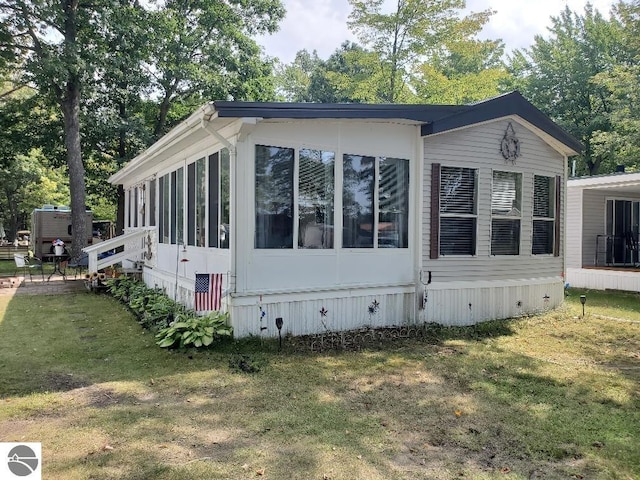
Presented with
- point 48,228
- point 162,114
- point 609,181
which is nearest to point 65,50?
point 162,114

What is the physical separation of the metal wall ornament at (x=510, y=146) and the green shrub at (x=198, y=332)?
17.3 feet

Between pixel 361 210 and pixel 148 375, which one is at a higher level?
pixel 361 210

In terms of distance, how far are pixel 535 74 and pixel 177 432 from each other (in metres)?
28.6

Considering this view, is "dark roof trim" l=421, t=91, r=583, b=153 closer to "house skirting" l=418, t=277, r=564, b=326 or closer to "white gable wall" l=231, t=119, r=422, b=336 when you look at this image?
"white gable wall" l=231, t=119, r=422, b=336

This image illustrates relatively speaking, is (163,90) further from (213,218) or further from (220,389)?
(220,389)

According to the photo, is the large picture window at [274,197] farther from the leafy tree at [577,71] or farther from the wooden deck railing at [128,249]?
the leafy tree at [577,71]

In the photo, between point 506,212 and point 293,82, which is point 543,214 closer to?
point 506,212

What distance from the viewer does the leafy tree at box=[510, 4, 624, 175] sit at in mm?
24016

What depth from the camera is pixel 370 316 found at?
6.98 meters

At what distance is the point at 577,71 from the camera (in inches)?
974

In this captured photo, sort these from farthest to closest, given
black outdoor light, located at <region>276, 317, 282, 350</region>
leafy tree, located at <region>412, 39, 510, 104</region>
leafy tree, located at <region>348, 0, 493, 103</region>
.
A: leafy tree, located at <region>412, 39, 510, 104</region> < leafy tree, located at <region>348, 0, 493, 103</region> < black outdoor light, located at <region>276, 317, 282, 350</region>

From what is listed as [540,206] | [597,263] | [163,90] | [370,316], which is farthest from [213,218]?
[163,90]

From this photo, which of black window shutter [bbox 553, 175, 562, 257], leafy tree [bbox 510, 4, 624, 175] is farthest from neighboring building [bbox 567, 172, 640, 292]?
leafy tree [bbox 510, 4, 624, 175]

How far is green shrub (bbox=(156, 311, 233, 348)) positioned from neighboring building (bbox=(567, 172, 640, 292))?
11157 millimetres
